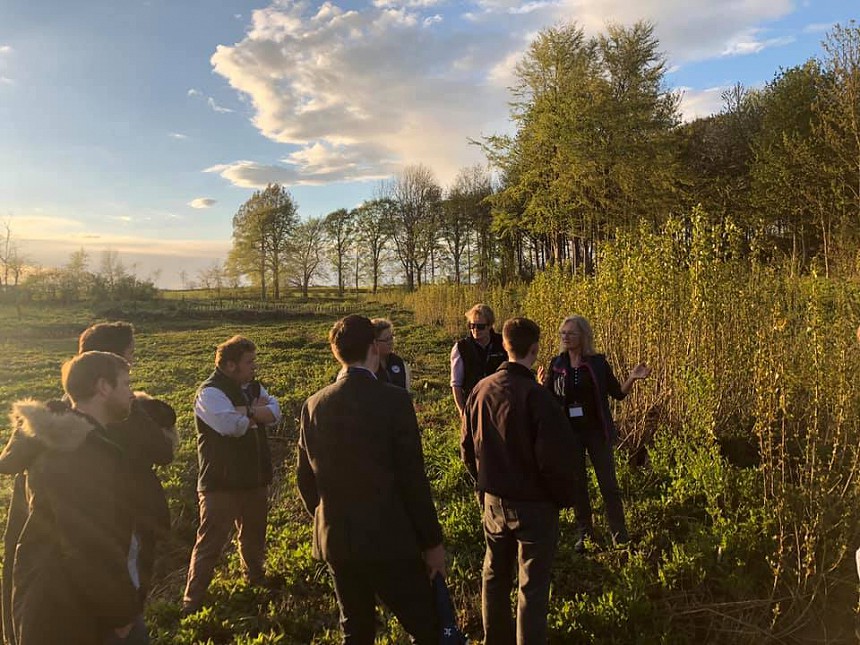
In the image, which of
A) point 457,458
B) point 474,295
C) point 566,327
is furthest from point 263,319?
point 566,327

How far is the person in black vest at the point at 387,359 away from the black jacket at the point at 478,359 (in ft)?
1.90

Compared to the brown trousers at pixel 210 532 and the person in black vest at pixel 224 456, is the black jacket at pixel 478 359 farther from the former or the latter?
the brown trousers at pixel 210 532

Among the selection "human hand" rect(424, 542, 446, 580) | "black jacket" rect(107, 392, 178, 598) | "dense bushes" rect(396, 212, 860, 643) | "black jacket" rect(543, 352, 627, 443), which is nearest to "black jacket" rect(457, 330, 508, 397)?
"black jacket" rect(543, 352, 627, 443)

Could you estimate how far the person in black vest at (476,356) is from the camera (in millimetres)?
5023

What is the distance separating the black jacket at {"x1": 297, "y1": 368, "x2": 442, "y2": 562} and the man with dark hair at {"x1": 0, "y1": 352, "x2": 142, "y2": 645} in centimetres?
84

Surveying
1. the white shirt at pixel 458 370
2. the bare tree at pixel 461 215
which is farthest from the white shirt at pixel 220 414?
the bare tree at pixel 461 215

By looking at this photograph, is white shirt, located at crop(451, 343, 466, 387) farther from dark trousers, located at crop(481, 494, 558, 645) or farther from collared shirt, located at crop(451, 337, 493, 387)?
dark trousers, located at crop(481, 494, 558, 645)

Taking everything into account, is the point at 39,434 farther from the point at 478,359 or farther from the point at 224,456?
the point at 478,359

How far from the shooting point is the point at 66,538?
1.90 meters

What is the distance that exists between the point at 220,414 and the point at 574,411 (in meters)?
2.68

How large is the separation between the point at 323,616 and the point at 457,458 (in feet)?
8.51

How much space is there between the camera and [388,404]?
239 cm

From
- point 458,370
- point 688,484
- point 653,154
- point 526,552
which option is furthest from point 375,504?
point 653,154

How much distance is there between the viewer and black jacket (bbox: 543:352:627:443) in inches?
164
